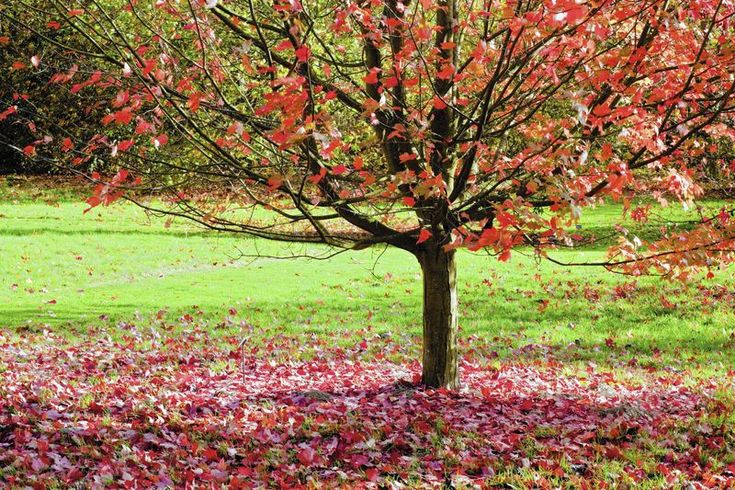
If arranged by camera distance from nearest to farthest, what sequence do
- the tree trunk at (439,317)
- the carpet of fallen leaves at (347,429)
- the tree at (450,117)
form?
the tree at (450,117), the carpet of fallen leaves at (347,429), the tree trunk at (439,317)

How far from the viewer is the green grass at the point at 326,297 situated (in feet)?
37.3

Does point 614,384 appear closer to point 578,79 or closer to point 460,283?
point 578,79

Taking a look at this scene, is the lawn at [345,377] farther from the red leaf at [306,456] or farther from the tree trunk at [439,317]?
the tree trunk at [439,317]

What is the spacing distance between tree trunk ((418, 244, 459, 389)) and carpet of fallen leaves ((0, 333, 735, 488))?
0.23m

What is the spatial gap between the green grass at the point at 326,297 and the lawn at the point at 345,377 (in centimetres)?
8

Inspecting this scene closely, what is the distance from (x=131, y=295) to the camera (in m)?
15.1

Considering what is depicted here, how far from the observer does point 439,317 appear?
6773 millimetres

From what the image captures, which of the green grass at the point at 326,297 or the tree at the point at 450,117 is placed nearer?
the tree at the point at 450,117

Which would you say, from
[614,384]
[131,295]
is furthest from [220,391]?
[131,295]

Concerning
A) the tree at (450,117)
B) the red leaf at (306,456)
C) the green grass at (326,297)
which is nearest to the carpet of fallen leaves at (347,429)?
the red leaf at (306,456)

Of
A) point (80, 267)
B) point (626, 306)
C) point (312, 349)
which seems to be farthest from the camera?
point (80, 267)

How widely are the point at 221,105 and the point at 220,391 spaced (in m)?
3.15

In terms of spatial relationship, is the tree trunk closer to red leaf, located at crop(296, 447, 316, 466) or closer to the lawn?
the lawn

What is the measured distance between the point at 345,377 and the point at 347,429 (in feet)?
8.65
